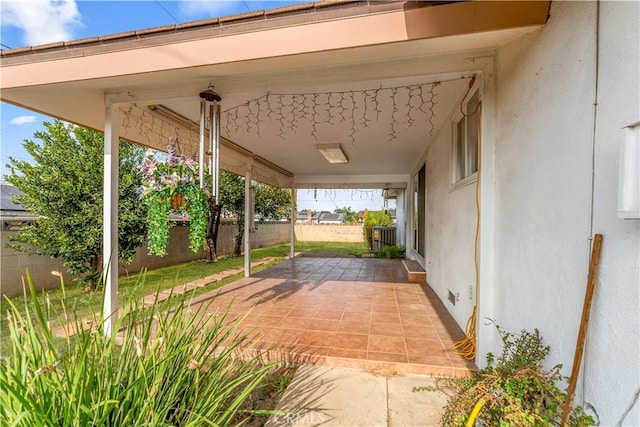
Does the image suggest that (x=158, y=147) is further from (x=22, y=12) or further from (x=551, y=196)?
(x=551, y=196)

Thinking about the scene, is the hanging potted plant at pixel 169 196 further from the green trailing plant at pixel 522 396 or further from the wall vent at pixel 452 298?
the wall vent at pixel 452 298

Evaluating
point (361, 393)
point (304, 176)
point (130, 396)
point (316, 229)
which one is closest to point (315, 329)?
point (361, 393)

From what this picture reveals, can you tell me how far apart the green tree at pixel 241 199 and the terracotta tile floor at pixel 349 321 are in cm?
453

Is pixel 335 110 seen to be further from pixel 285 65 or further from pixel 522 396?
pixel 522 396

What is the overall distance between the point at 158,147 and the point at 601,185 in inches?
222

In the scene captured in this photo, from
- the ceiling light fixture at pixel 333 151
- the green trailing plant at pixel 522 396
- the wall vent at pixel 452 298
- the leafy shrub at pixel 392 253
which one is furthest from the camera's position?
the leafy shrub at pixel 392 253

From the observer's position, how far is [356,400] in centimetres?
212

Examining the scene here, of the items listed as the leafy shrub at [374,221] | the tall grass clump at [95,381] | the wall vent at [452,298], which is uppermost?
the leafy shrub at [374,221]

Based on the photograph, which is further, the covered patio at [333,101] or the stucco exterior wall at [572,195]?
the covered patio at [333,101]

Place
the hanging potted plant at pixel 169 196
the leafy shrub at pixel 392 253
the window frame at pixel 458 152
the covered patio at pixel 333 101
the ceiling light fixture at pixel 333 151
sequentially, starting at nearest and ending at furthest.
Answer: the covered patio at pixel 333 101 < the hanging potted plant at pixel 169 196 < the window frame at pixel 458 152 < the ceiling light fixture at pixel 333 151 < the leafy shrub at pixel 392 253

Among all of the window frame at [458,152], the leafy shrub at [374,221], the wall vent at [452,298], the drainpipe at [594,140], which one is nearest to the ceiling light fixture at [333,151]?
the window frame at [458,152]

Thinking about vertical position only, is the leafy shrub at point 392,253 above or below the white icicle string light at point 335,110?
below

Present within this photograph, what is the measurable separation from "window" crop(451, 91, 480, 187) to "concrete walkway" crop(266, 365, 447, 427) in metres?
2.06

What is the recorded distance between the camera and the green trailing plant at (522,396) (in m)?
1.31
